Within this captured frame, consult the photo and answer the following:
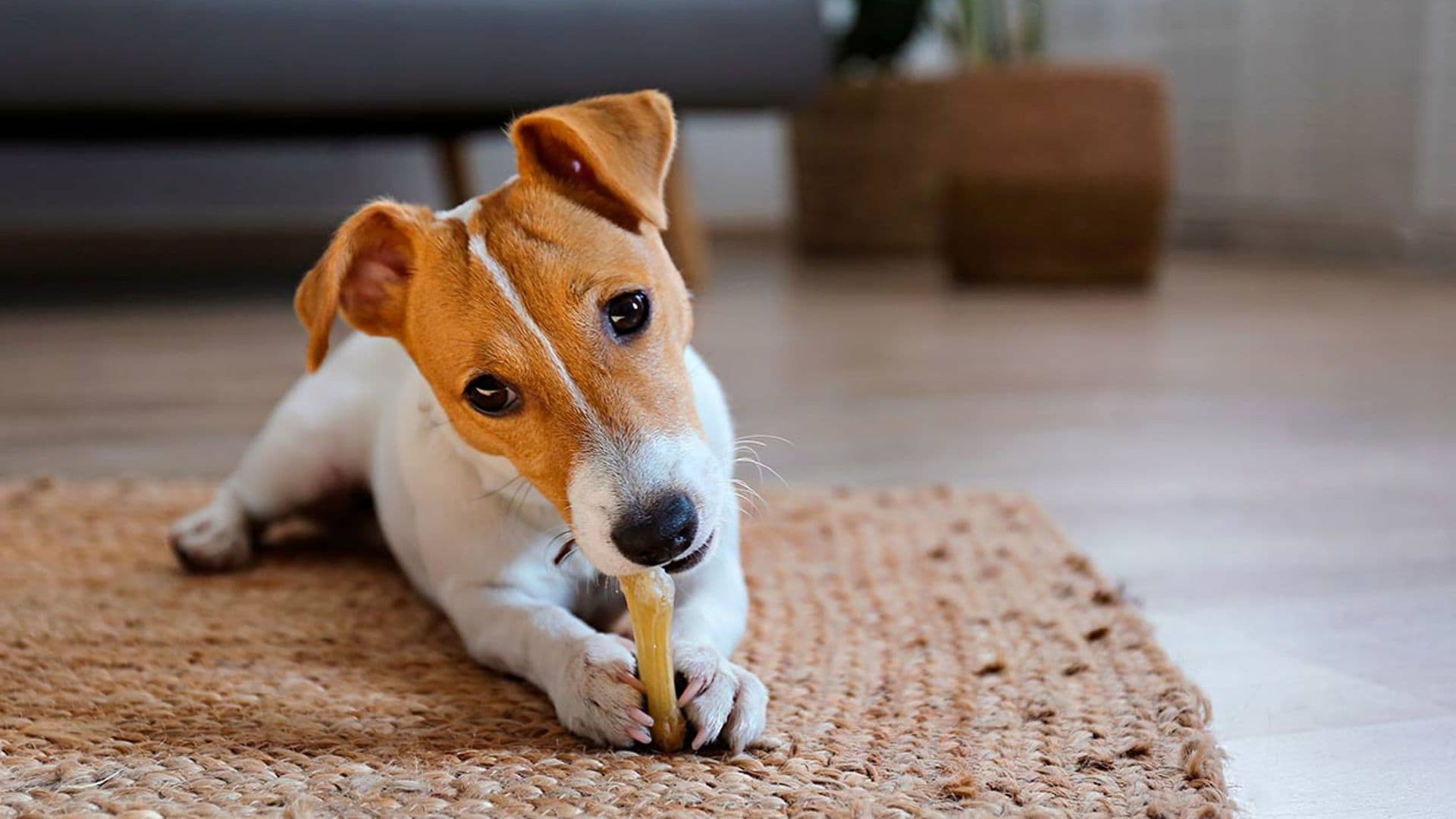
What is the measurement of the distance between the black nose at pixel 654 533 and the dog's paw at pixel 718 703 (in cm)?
9

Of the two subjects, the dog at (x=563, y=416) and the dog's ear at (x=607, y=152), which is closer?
the dog at (x=563, y=416)

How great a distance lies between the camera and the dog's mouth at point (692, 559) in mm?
882

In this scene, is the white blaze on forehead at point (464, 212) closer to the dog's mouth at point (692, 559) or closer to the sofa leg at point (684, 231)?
the dog's mouth at point (692, 559)

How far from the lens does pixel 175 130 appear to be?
10.6ft

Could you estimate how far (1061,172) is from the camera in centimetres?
345

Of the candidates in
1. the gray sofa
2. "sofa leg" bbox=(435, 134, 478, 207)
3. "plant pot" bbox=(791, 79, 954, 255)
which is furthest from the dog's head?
"plant pot" bbox=(791, 79, 954, 255)

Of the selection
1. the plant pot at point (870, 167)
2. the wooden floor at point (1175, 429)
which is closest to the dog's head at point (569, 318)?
the wooden floor at point (1175, 429)

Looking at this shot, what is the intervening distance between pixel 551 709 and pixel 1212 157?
12.6 ft

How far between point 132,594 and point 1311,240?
3.60 m

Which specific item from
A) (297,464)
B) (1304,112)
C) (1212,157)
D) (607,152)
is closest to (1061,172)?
(1304,112)

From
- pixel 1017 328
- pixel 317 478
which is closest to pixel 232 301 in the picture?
pixel 1017 328

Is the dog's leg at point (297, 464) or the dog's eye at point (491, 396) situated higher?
the dog's eye at point (491, 396)

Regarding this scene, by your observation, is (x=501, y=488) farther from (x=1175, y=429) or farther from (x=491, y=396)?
(x=1175, y=429)

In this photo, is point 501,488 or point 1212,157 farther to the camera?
point 1212,157
